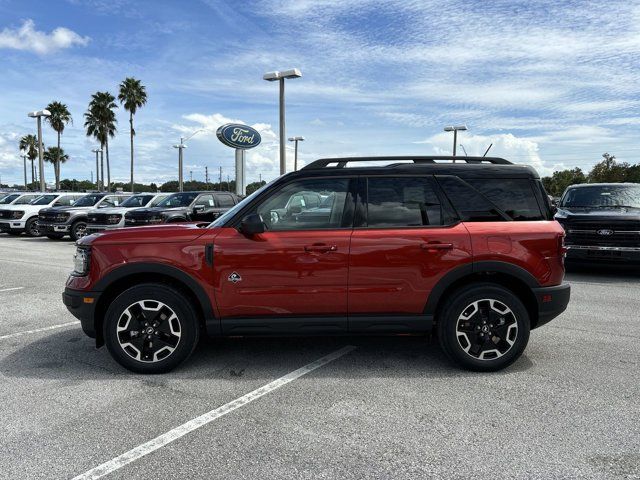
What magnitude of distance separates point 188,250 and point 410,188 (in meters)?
1.94

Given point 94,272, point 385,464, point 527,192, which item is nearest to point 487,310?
point 527,192

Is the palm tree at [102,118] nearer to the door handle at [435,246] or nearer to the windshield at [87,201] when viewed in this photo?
the windshield at [87,201]

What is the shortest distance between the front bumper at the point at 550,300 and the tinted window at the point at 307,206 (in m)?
1.79

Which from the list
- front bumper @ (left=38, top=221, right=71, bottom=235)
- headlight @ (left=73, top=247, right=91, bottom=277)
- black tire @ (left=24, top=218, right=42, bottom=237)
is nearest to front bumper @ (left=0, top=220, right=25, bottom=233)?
black tire @ (left=24, top=218, right=42, bottom=237)

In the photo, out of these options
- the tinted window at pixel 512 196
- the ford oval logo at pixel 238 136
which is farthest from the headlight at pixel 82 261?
the ford oval logo at pixel 238 136

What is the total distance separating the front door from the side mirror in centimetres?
9

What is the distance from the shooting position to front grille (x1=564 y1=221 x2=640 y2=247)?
904cm

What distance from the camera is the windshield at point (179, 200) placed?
1583 centimetres

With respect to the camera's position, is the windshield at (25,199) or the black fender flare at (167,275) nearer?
the black fender flare at (167,275)

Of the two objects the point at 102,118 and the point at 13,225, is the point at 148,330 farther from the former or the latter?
the point at 102,118

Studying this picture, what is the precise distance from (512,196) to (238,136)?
74.1 feet

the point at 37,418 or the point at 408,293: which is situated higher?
the point at 408,293

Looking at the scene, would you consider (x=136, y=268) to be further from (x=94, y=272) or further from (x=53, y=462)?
(x=53, y=462)

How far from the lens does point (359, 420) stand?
3402 millimetres
